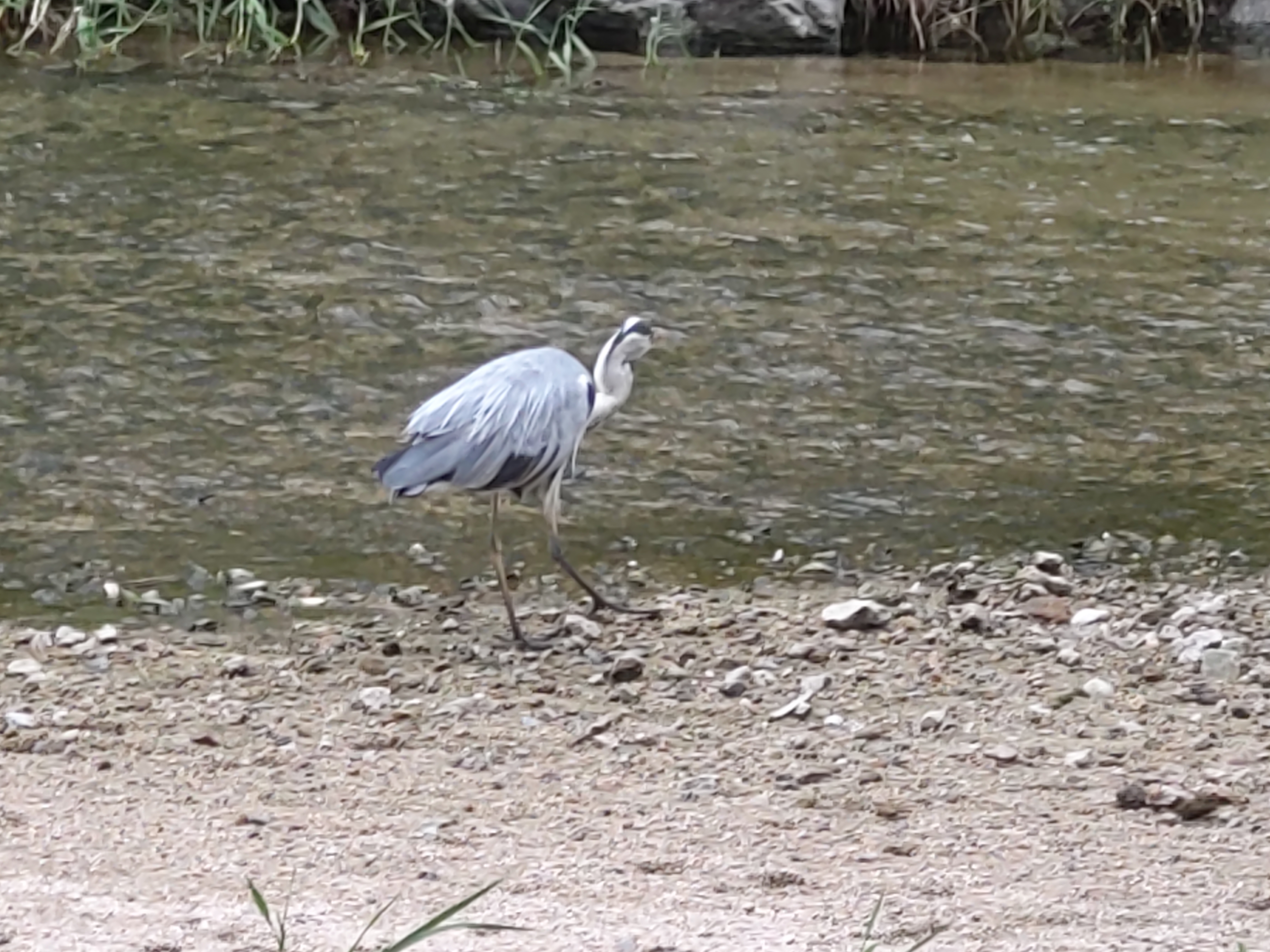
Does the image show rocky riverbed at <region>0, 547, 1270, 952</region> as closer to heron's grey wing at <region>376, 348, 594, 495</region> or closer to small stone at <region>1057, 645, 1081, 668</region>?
small stone at <region>1057, 645, 1081, 668</region>

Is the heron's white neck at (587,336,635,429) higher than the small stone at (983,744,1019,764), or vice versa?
the heron's white neck at (587,336,635,429)

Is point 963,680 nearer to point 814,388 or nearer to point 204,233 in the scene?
point 814,388

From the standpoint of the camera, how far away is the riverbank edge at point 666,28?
1127cm

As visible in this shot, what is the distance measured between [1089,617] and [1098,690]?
0.45 metres

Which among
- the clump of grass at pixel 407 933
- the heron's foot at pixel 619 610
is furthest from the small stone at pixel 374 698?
the clump of grass at pixel 407 933

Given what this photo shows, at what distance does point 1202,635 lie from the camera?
15.2ft

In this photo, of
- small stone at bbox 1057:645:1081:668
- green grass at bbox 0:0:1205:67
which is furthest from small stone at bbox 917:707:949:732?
green grass at bbox 0:0:1205:67

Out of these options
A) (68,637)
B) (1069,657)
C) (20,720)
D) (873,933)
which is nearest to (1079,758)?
(1069,657)

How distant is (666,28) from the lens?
11.9 metres

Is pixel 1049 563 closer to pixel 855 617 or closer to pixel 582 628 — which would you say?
pixel 855 617

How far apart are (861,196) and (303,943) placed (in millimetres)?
5941

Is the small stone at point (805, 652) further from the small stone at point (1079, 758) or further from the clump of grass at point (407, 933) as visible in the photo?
the clump of grass at point (407, 933)

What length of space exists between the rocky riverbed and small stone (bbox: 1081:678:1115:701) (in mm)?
29

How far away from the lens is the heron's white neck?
5.25 meters
